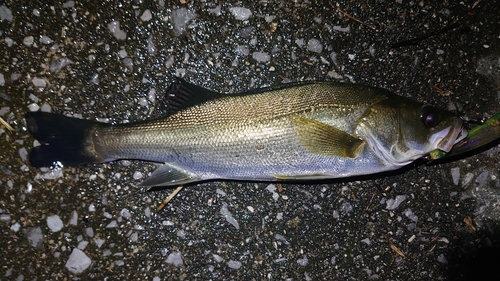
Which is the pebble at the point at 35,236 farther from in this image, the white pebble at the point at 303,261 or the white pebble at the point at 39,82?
the white pebble at the point at 303,261

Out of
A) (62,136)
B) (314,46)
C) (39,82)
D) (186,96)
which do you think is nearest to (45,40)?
(39,82)

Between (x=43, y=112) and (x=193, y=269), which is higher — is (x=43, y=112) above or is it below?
above

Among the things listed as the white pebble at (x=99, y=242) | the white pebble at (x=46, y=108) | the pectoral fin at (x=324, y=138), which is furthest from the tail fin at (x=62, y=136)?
the pectoral fin at (x=324, y=138)

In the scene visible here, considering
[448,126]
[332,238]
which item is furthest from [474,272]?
[448,126]

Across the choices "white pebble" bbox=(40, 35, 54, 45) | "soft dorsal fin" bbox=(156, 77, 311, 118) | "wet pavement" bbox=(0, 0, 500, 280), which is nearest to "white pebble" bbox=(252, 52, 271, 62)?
"wet pavement" bbox=(0, 0, 500, 280)

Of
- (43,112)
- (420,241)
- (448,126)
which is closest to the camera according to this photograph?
(448,126)

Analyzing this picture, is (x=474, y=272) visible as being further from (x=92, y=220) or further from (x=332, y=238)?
(x=92, y=220)

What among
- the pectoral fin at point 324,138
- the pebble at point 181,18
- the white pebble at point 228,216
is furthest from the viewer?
the white pebble at point 228,216
